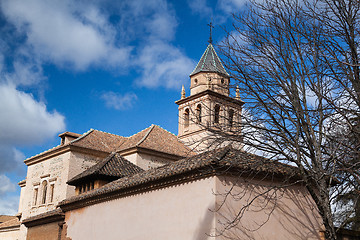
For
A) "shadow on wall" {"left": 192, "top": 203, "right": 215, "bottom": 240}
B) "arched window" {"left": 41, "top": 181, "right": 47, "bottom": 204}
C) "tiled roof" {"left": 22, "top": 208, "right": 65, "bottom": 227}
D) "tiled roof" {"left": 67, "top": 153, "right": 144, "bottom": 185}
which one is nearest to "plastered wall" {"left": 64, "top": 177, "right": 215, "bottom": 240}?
"shadow on wall" {"left": 192, "top": 203, "right": 215, "bottom": 240}

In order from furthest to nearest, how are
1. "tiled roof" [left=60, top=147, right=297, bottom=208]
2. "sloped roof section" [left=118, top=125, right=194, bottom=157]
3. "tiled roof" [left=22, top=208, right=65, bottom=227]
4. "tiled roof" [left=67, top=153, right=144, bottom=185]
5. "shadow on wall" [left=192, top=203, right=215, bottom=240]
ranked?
"sloped roof section" [left=118, top=125, right=194, bottom=157], "tiled roof" [left=67, top=153, right=144, bottom=185], "tiled roof" [left=22, top=208, right=65, bottom=227], "tiled roof" [left=60, top=147, right=297, bottom=208], "shadow on wall" [left=192, top=203, right=215, bottom=240]

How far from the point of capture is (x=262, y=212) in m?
11.2

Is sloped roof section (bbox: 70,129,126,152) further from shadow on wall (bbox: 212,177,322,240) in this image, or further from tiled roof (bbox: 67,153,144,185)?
shadow on wall (bbox: 212,177,322,240)

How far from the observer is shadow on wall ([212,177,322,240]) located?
34.4 feet

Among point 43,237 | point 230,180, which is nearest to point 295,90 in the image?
point 230,180

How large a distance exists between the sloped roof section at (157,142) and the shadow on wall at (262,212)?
13369mm

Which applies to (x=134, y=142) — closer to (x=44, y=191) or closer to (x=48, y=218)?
(x=44, y=191)

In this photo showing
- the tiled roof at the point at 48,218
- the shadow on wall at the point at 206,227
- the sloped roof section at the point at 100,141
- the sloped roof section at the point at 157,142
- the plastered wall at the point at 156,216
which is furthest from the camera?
the sloped roof section at the point at 100,141

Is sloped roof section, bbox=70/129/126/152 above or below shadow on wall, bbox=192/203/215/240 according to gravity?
above

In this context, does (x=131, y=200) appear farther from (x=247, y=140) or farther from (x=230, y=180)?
(x=247, y=140)

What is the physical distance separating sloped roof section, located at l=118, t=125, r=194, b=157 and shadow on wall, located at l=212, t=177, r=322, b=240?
1337 centimetres

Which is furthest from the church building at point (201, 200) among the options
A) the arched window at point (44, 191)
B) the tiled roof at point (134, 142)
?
the arched window at point (44, 191)

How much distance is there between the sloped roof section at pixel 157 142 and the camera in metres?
25.9

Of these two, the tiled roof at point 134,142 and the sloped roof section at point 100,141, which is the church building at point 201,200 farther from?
the sloped roof section at point 100,141
